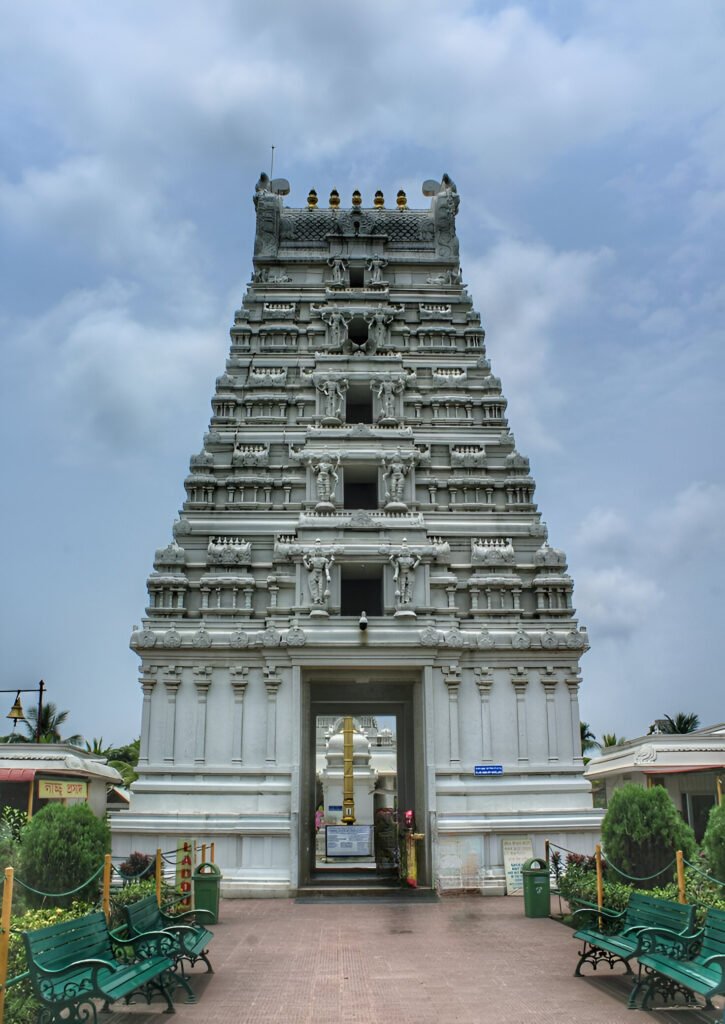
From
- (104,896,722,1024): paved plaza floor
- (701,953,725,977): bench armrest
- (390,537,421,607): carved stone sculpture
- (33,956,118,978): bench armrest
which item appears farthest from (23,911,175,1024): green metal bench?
(390,537,421,607): carved stone sculpture

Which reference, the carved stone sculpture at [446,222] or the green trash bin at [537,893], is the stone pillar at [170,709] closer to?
the green trash bin at [537,893]

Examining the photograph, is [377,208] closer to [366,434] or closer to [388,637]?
[366,434]

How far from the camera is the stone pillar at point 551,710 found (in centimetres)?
2656

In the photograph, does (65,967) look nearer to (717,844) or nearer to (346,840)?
(717,844)

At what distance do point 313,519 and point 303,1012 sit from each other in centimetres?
1827

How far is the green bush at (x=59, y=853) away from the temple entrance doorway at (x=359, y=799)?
830cm

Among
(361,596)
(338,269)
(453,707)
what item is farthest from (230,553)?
(338,269)

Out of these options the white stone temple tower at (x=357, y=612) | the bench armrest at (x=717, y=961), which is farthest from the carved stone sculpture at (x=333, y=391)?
the bench armrest at (x=717, y=961)

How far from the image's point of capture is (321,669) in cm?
2691

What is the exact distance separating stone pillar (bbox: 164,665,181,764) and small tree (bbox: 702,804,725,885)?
15.4m

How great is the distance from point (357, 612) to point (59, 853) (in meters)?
16.0

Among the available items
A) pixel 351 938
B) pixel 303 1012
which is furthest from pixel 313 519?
pixel 303 1012

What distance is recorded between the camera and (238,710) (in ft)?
86.2

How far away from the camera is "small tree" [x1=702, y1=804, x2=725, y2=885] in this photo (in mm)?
15844
